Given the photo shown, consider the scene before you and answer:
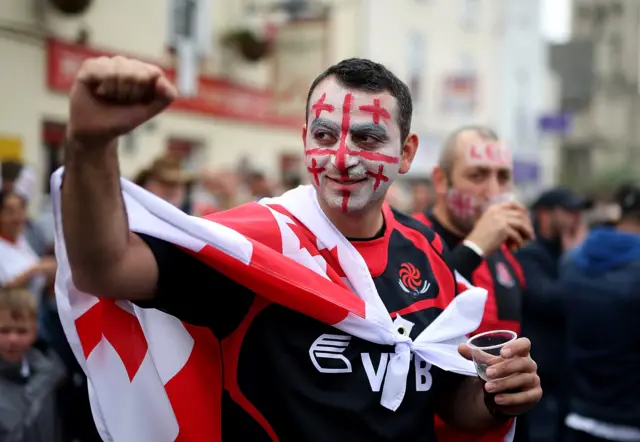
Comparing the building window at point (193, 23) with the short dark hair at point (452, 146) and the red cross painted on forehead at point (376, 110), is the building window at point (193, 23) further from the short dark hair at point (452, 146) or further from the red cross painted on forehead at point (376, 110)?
the red cross painted on forehead at point (376, 110)

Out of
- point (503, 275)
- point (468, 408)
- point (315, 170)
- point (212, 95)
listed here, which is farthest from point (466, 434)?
point (212, 95)

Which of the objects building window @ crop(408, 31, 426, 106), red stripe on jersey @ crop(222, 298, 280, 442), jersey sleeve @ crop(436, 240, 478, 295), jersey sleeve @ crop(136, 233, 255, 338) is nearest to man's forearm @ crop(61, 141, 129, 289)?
jersey sleeve @ crop(136, 233, 255, 338)

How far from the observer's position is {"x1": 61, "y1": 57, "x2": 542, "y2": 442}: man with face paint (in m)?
1.52

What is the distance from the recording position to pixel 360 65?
222 cm

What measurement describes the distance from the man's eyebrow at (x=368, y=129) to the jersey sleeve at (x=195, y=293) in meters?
0.50

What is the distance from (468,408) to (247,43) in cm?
1324

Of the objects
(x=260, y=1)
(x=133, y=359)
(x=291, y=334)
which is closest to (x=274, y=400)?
(x=291, y=334)

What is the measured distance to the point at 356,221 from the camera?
2.25 m

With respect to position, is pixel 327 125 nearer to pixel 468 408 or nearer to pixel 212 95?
pixel 468 408

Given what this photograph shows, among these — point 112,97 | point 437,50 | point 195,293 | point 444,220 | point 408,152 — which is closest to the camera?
point 112,97

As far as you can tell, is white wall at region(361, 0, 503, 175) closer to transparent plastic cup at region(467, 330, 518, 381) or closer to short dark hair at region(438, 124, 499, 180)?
short dark hair at region(438, 124, 499, 180)

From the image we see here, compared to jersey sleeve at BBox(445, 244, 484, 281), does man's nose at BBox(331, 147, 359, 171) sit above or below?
Result: above

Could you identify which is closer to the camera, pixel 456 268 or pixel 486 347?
pixel 486 347

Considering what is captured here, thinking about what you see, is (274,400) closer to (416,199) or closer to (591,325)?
(591,325)
